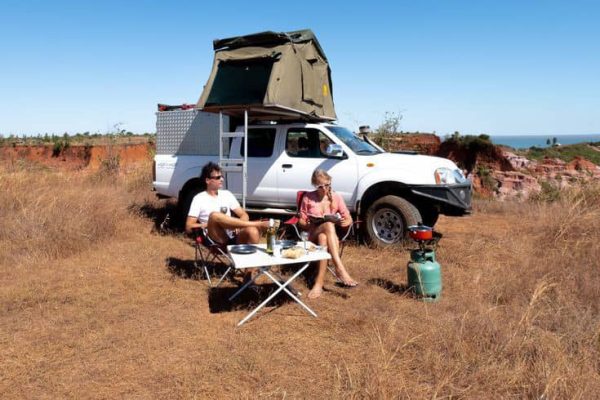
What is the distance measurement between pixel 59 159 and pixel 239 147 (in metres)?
29.3

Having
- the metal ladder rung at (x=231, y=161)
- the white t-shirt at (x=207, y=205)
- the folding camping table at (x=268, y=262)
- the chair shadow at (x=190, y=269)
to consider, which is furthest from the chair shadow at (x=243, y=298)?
the metal ladder rung at (x=231, y=161)

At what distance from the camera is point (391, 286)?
4898mm

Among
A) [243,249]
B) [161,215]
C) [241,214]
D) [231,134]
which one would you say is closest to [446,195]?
[241,214]

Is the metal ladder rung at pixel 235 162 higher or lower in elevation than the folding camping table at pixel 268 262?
higher

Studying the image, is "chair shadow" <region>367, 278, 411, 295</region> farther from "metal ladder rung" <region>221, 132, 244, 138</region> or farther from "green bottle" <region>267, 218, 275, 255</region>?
"metal ladder rung" <region>221, 132, 244, 138</region>

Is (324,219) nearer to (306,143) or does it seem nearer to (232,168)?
(306,143)

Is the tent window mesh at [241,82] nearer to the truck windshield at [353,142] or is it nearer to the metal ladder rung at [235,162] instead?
the metal ladder rung at [235,162]

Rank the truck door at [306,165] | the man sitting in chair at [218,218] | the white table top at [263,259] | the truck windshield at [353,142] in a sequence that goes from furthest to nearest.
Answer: the truck windshield at [353,142]
the truck door at [306,165]
the man sitting in chair at [218,218]
the white table top at [263,259]

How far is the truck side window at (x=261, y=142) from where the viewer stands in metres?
7.23

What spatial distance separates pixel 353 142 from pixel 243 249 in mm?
3234

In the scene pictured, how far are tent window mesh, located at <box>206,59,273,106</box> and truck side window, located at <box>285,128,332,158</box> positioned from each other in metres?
0.84

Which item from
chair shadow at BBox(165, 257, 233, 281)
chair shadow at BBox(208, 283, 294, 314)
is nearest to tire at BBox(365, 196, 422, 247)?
chair shadow at BBox(208, 283, 294, 314)

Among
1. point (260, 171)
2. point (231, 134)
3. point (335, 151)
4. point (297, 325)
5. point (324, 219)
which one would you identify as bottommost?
point (297, 325)

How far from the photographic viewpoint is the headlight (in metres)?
6.16
